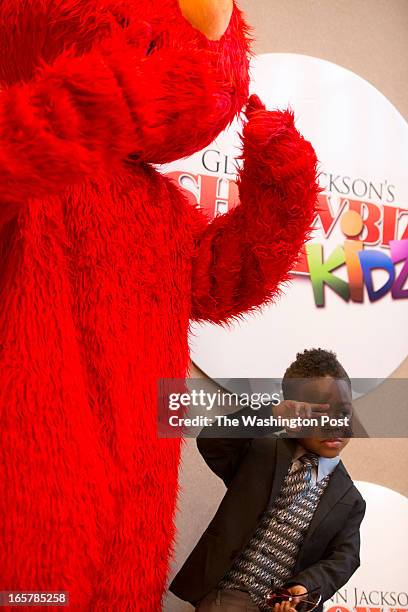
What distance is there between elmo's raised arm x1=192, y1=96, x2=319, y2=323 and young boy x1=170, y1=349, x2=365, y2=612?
0.11 m

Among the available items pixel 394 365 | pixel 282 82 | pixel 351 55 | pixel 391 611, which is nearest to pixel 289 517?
pixel 391 611

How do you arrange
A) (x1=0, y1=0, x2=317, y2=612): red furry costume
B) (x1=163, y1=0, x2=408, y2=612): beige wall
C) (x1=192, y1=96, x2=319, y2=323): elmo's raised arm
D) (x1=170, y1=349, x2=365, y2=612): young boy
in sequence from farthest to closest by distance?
(x1=163, y1=0, x2=408, y2=612): beige wall, (x1=170, y1=349, x2=365, y2=612): young boy, (x1=192, y1=96, x2=319, y2=323): elmo's raised arm, (x1=0, y1=0, x2=317, y2=612): red furry costume

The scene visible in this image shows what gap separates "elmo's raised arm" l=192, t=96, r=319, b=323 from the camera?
61cm

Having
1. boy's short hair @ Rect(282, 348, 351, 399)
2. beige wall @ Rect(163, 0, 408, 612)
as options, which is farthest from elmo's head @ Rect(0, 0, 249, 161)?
beige wall @ Rect(163, 0, 408, 612)

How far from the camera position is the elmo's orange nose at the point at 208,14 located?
1.75 feet

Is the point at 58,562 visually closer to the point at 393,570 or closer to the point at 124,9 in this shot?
the point at 124,9

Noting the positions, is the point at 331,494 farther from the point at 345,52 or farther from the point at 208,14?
the point at 345,52

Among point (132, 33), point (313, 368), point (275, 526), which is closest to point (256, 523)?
point (275, 526)

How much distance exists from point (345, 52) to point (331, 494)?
697mm

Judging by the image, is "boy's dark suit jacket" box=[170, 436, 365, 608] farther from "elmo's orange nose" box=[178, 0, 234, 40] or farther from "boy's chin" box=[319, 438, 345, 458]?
"elmo's orange nose" box=[178, 0, 234, 40]

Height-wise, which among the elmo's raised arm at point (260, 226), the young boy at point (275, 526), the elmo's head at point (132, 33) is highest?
the elmo's head at point (132, 33)

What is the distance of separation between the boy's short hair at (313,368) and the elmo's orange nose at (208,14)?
12.6 inches

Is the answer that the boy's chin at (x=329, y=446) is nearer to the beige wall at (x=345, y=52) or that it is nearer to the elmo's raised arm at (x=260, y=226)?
the elmo's raised arm at (x=260, y=226)

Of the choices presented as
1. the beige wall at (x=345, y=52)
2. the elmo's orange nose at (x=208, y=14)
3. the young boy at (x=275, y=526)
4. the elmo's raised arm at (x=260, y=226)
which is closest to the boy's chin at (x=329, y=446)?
the young boy at (x=275, y=526)
